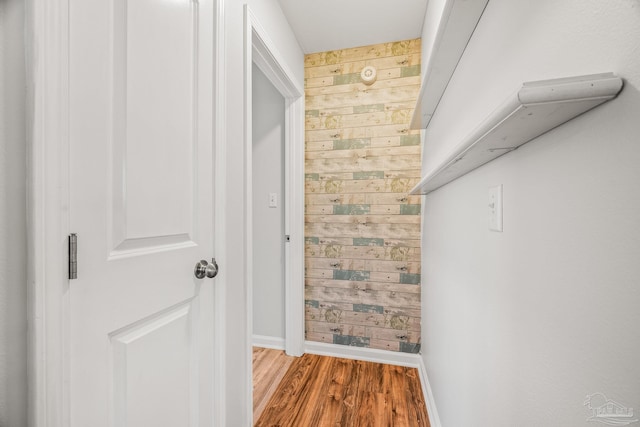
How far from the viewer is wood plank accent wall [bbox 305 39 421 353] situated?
2074 mm

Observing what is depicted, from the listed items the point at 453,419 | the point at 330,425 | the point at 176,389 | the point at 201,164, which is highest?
the point at 201,164

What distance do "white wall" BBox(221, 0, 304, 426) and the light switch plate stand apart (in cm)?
93

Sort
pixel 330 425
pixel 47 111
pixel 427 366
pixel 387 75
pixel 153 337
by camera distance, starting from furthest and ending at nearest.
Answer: pixel 387 75, pixel 427 366, pixel 330 425, pixel 153 337, pixel 47 111

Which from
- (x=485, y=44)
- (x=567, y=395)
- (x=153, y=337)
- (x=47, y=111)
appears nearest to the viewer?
(x=567, y=395)

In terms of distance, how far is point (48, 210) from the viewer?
0.54 meters

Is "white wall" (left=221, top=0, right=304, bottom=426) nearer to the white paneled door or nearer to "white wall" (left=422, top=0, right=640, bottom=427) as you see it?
the white paneled door

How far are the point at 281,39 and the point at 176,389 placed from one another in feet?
6.36

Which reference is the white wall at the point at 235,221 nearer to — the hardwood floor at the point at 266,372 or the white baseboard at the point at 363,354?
the hardwood floor at the point at 266,372

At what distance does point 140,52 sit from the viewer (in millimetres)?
771

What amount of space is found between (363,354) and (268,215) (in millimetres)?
1325

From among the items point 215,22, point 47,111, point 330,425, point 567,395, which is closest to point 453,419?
point 330,425

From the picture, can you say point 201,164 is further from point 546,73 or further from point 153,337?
point 546,73

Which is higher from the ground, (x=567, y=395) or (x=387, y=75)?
(x=387, y=75)

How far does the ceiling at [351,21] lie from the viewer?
1.75 metres
